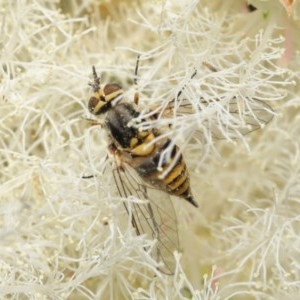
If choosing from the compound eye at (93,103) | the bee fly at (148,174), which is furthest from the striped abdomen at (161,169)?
the compound eye at (93,103)

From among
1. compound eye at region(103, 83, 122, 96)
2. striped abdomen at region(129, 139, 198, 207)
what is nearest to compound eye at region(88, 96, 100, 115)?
compound eye at region(103, 83, 122, 96)

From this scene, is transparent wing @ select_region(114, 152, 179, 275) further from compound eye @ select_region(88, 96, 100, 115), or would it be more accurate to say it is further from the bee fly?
compound eye @ select_region(88, 96, 100, 115)

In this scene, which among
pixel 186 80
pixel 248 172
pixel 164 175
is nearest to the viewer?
pixel 164 175

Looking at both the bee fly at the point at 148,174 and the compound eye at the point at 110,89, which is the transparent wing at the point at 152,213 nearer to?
the bee fly at the point at 148,174

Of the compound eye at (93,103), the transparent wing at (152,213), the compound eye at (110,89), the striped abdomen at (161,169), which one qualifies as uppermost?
the compound eye at (110,89)

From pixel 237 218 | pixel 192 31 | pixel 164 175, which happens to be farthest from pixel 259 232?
pixel 192 31

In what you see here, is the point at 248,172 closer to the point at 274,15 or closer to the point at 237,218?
the point at 237,218

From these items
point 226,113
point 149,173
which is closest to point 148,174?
point 149,173
